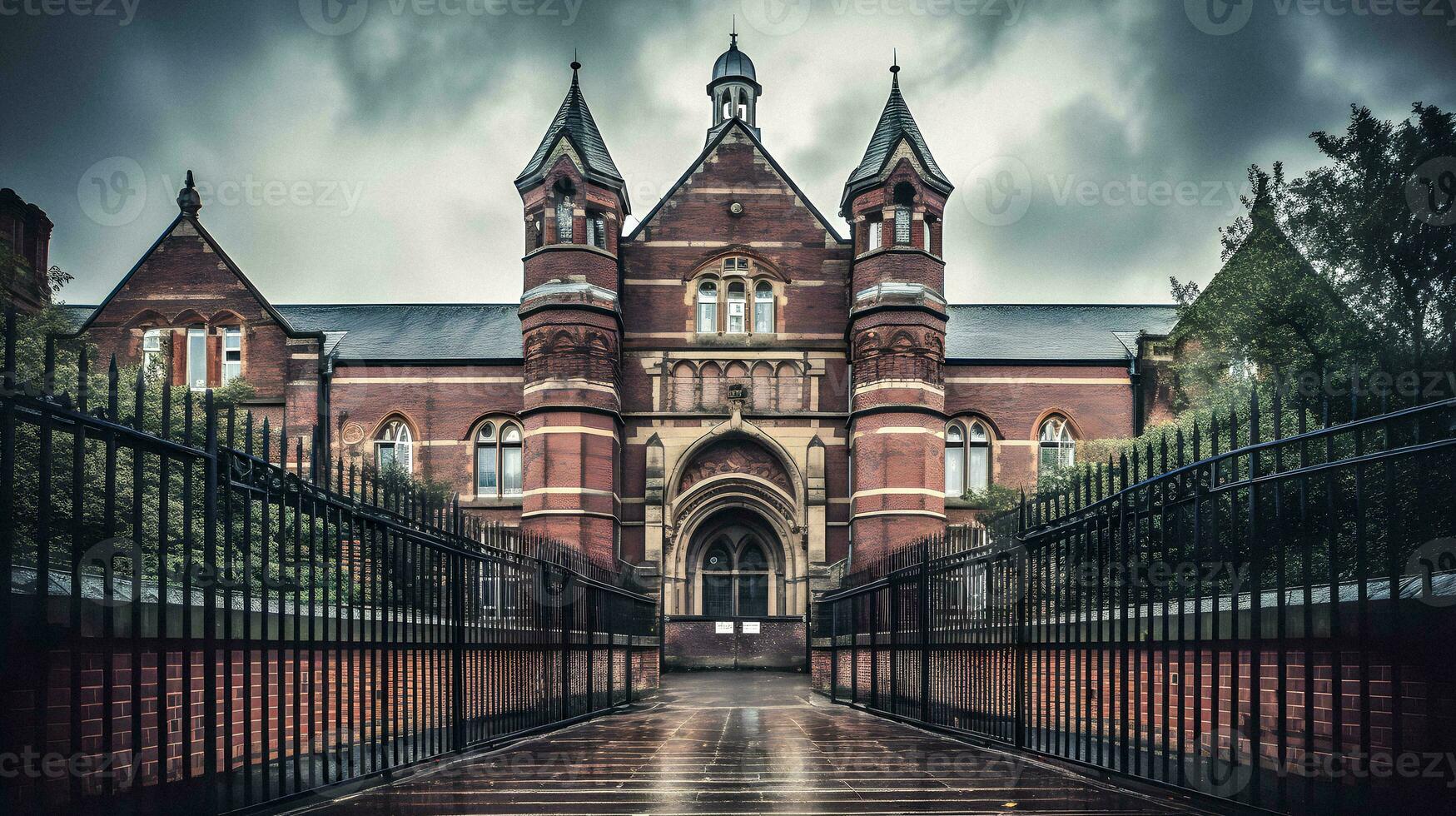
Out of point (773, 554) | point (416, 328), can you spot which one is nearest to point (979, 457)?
point (773, 554)

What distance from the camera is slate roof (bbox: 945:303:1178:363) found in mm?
28797

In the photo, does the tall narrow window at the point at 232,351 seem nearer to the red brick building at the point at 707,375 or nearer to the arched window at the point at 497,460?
the red brick building at the point at 707,375

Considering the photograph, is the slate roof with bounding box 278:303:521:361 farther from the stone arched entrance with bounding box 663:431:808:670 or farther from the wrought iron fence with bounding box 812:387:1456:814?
the wrought iron fence with bounding box 812:387:1456:814

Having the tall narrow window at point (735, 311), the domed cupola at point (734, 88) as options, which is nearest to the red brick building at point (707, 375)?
Answer: the tall narrow window at point (735, 311)

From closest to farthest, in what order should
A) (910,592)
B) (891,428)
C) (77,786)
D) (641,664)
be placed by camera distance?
(77,786)
(910,592)
(641,664)
(891,428)

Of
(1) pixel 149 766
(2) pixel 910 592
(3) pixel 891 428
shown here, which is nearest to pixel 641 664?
(2) pixel 910 592

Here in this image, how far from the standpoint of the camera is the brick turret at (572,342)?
82.1ft

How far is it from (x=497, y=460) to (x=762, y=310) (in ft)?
25.7

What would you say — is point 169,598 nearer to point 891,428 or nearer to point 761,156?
point 891,428

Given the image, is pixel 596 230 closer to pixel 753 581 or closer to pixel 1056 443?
pixel 753 581

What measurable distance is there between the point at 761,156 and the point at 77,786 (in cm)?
2635

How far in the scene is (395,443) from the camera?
28.1m

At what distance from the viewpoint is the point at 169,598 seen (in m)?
4.64

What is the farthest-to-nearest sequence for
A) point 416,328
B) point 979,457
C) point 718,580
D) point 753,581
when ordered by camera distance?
point 416,328
point 718,580
point 753,581
point 979,457
